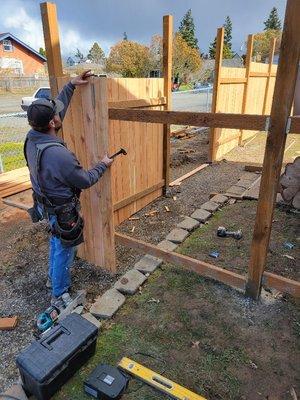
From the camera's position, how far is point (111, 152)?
4.35 m

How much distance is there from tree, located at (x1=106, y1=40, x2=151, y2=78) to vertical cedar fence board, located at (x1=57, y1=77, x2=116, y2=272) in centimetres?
3879

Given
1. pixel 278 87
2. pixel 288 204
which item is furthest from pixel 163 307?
pixel 288 204

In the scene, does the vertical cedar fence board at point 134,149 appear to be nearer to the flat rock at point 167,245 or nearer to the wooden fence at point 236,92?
the flat rock at point 167,245

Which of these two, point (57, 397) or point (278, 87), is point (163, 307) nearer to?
point (57, 397)

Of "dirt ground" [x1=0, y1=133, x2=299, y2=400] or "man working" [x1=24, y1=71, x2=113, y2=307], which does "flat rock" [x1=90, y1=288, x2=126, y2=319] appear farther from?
"man working" [x1=24, y1=71, x2=113, y2=307]

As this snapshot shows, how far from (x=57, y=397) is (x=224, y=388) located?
4.13 ft

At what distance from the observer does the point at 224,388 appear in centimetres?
235

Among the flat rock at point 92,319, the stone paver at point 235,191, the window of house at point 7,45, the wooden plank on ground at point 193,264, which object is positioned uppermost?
the window of house at point 7,45

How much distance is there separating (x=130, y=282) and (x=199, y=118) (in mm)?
1921

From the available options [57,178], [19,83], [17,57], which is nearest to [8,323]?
[57,178]

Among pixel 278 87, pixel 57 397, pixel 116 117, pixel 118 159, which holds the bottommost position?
pixel 57 397

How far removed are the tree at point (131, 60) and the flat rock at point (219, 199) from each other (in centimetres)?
3694

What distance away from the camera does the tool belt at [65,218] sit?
2.84 meters

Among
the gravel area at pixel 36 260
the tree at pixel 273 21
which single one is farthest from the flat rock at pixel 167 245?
the tree at pixel 273 21
